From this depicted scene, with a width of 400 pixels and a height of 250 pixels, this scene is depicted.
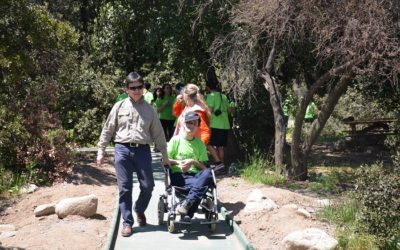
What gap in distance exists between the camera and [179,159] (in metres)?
7.98

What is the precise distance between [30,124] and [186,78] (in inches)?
212

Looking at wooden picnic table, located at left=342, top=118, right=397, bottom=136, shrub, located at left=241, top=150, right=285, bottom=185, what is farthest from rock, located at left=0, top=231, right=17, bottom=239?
wooden picnic table, located at left=342, top=118, right=397, bottom=136

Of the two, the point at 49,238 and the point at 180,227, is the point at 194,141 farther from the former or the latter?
the point at 49,238

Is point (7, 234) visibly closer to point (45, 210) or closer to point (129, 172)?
point (45, 210)

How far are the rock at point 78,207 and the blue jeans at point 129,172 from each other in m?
1.11

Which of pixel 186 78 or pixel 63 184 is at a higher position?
pixel 186 78

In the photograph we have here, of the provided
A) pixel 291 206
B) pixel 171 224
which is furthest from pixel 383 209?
pixel 171 224

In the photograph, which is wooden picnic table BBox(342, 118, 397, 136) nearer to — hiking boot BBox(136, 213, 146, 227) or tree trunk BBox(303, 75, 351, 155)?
tree trunk BBox(303, 75, 351, 155)

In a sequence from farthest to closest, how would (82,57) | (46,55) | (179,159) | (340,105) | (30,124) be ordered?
(340,105)
(82,57)
(46,55)
(30,124)
(179,159)

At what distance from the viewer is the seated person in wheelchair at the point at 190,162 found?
7.47m

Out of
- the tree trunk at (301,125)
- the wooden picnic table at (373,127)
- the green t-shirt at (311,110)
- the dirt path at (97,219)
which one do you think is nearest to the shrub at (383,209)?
the dirt path at (97,219)

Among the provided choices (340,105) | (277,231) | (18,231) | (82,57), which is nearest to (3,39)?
(18,231)

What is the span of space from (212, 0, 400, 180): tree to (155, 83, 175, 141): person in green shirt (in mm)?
2441

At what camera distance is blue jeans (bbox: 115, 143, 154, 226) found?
24.0 feet
